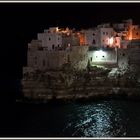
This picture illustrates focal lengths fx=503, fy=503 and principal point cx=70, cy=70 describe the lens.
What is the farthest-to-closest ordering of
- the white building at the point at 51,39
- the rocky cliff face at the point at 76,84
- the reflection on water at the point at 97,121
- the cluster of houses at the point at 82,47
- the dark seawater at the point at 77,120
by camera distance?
the white building at the point at 51,39
the cluster of houses at the point at 82,47
the rocky cliff face at the point at 76,84
the dark seawater at the point at 77,120
the reflection on water at the point at 97,121

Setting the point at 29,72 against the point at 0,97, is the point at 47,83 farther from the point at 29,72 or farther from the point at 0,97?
the point at 0,97

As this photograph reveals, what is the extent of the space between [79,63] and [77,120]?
11.2 metres

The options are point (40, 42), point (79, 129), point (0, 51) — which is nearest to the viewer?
point (79, 129)

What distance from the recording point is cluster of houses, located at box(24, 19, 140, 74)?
42.3 meters

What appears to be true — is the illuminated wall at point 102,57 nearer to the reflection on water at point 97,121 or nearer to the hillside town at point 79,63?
the hillside town at point 79,63

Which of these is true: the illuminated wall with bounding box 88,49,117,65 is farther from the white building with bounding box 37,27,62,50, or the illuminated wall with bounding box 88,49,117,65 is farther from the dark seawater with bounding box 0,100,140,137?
the dark seawater with bounding box 0,100,140,137

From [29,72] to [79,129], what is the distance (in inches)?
497

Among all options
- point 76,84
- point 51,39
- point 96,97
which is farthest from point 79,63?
point 96,97

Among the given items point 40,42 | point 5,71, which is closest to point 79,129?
point 40,42

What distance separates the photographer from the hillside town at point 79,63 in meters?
40.6

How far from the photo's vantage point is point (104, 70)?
4272 centimetres

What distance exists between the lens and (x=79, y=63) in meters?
43.4

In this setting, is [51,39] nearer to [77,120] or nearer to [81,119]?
[81,119]

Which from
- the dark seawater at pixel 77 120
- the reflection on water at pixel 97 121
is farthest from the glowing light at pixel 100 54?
the reflection on water at pixel 97 121
